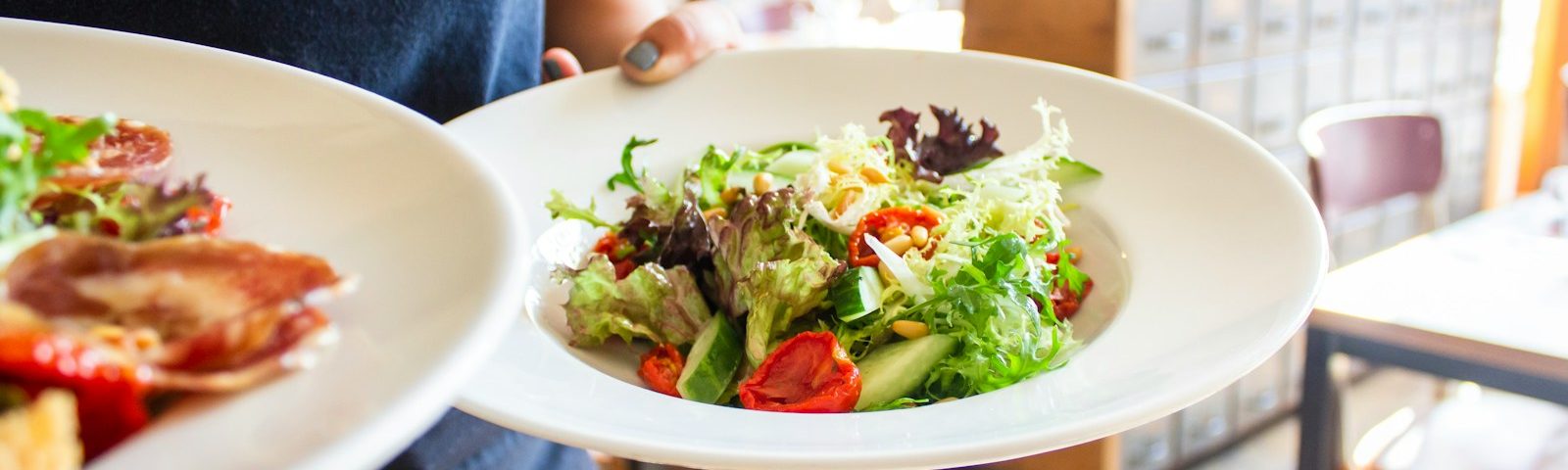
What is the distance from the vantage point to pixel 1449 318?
226 cm

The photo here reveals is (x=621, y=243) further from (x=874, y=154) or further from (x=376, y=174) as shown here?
(x=376, y=174)

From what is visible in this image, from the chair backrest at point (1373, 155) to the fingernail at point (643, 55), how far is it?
2.87 metres

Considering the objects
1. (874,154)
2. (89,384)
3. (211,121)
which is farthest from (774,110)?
(89,384)

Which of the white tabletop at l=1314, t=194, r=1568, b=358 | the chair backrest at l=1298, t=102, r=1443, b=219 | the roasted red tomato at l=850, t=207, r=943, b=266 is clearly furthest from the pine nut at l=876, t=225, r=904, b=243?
the chair backrest at l=1298, t=102, r=1443, b=219

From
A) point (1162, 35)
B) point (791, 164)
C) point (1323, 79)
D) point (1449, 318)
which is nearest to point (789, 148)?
point (791, 164)

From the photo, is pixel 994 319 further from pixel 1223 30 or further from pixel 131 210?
pixel 1223 30

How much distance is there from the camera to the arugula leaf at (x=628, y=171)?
121cm

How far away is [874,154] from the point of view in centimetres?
124

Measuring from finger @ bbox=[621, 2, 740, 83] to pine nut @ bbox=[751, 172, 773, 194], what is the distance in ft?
0.59

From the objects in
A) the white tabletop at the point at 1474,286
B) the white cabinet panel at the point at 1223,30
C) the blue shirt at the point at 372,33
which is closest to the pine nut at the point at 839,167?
the blue shirt at the point at 372,33

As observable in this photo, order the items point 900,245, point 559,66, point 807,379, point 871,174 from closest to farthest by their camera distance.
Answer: point 807,379 < point 900,245 < point 871,174 < point 559,66

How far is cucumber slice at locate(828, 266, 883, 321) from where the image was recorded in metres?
1.01

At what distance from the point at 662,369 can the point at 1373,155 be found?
3.66 m

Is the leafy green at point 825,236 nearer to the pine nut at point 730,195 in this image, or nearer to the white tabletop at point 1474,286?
the pine nut at point 730,195
